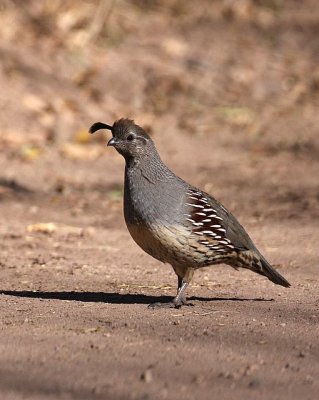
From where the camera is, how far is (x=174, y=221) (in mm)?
5703

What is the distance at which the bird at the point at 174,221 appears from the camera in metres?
5.68

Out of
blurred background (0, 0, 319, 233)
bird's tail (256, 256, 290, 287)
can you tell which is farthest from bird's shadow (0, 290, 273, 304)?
blurred background (0, 0, 319, 233)

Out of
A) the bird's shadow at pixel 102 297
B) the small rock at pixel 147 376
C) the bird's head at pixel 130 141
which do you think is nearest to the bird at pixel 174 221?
the bird's head at pixel 130 141

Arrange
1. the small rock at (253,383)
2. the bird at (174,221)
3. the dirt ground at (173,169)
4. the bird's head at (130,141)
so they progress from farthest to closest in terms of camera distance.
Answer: the bird's head at (130,141), the bird at (174,221), the dirt ground at (173,169), the small rock at (253,383)

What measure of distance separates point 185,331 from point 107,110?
9090 millimetres

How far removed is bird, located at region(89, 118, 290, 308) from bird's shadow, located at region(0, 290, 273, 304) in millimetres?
265

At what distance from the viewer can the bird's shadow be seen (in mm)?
6090

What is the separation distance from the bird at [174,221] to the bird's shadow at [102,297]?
0.26 m

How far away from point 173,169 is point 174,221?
6.32 metres

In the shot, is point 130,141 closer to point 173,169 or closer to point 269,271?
point 269,271

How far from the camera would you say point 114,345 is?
4.76 metres

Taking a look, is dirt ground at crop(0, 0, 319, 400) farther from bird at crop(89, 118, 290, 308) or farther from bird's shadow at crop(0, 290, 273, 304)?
bird at crop(89, 118, 290, 308)

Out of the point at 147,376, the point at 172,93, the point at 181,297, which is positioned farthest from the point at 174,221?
the point at 172,93

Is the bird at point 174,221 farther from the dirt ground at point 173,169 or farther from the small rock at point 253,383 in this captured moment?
the small rock at point 253,383
